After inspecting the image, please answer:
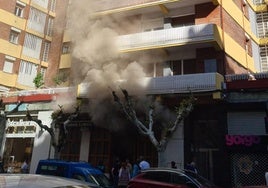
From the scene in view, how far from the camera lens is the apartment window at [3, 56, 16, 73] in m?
22.7

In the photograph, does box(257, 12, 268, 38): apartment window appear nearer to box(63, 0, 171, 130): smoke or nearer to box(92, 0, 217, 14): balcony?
box(92, 0, 217, 14): balcony

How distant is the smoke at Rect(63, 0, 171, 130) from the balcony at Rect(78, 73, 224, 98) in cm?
58

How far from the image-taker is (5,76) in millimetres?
22406

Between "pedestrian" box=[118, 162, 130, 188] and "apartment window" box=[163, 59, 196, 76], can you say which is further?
"apartment window" box=[163, 59, 196, 76]

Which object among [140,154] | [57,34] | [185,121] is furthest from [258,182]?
[57,34]

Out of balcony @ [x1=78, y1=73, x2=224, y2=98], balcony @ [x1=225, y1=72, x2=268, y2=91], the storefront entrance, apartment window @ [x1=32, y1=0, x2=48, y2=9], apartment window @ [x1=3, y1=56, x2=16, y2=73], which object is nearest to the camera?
balcony @ [x1=225, y1=72, x2=268, y2=91]

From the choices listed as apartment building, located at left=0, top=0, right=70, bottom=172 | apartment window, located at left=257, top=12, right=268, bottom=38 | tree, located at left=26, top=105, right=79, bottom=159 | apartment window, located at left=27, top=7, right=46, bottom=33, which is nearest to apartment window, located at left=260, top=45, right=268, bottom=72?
apartment window, located at left=257, top=12, right=268, bottom=38

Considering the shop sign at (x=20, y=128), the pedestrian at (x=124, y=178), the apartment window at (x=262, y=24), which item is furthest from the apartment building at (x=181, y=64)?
the shop sign at (x=20, y=128)

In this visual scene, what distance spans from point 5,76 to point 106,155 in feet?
38.4

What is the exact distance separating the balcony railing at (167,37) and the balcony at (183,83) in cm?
205

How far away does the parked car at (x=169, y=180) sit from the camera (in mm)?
7820

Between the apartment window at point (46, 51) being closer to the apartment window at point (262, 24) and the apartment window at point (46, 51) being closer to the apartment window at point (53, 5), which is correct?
the apartment window at point (53, 5)

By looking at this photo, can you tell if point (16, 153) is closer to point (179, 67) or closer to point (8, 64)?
point (8, 64)

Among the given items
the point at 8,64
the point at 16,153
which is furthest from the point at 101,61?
the point at 8,64
